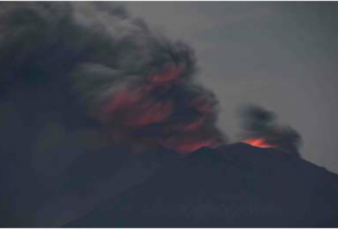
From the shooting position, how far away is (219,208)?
52.3m

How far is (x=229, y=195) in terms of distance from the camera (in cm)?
5469

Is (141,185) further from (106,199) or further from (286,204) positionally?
(286,204)

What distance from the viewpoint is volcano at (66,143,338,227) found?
50.3 m

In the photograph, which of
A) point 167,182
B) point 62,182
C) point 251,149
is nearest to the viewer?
point 62,182

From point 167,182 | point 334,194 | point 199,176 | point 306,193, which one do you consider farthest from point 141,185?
point 334,194

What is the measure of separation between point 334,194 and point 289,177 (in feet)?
18.2

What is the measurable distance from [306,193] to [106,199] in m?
20.2

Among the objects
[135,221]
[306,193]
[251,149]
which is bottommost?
[135,221]

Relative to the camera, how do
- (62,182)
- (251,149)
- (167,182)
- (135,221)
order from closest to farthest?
(135,221)
(62,182)
(167,182)
(251,149)

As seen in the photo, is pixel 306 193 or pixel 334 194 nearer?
pixel 306 193

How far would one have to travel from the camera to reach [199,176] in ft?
193

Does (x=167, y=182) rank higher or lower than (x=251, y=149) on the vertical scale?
lower

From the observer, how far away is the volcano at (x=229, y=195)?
50.3m

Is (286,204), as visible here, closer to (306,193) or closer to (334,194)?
(306,193)
